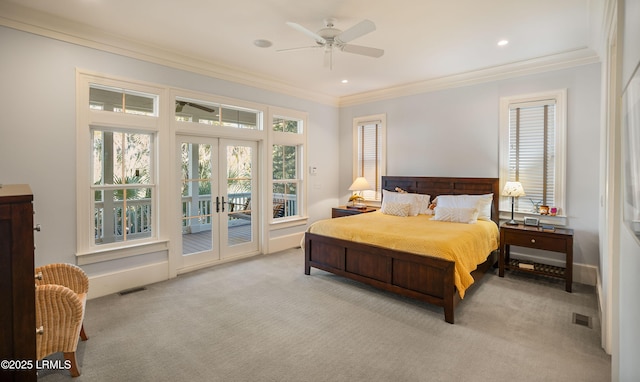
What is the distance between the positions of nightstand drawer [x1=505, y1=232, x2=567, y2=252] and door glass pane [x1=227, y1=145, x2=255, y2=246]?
12.8ft

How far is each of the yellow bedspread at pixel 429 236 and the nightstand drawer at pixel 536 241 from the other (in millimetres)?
223

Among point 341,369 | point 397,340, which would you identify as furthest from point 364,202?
point 341,369

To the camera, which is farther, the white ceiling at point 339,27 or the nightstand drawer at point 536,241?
the nightstand drawer at point 536,241

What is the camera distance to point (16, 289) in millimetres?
1272

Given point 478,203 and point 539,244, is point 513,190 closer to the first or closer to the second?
point 478,203

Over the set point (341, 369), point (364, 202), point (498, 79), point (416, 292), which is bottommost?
point (341, 369)

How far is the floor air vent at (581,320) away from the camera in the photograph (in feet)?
9.58

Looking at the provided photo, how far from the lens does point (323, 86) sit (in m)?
5.72

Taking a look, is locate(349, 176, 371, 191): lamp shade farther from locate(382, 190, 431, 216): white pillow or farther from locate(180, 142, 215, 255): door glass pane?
locate(180, 142, 215, 255): door glass pane

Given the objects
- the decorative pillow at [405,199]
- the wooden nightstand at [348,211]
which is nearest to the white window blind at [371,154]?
the wooden nightstand at [348,211]

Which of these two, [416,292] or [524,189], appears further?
[524,189]

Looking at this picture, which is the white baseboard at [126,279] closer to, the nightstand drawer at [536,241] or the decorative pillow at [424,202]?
the decorative pillow at [424,202]

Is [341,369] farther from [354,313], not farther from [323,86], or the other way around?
[323,86]

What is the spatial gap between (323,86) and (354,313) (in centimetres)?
406
